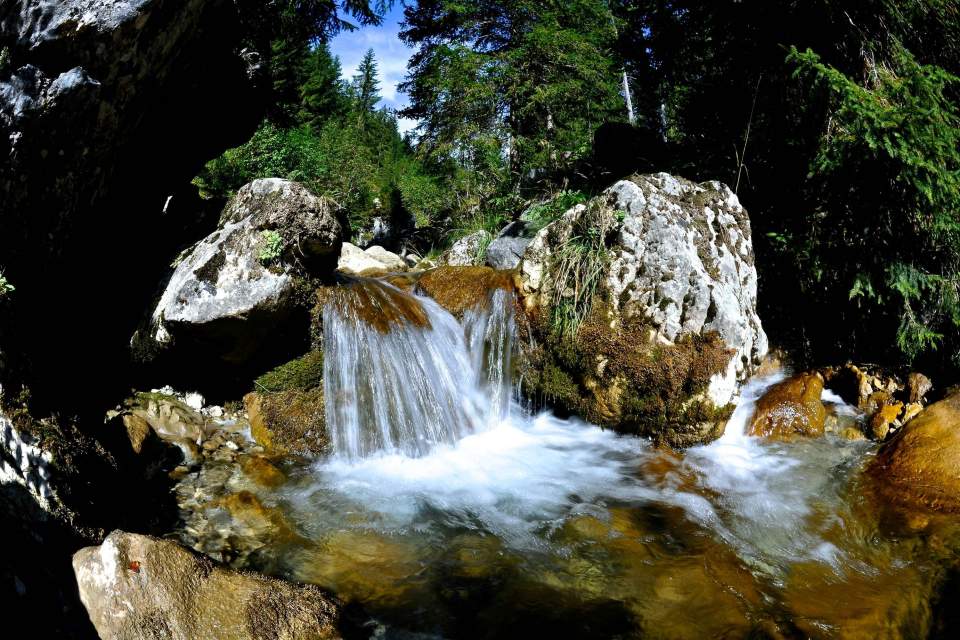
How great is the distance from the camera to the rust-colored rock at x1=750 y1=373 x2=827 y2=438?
634cm

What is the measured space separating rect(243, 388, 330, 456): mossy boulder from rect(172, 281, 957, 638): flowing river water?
0.18 meters

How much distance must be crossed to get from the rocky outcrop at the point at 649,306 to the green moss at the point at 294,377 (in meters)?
2.66

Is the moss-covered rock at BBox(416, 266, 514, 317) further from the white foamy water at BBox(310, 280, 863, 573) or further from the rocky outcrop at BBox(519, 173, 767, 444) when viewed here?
the rocky outcrop at BBox(519, 173, 767, 444)

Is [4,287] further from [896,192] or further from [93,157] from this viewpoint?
[896,192]

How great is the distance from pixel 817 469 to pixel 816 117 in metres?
4.55

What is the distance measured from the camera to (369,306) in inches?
251

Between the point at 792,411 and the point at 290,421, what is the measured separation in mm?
6109

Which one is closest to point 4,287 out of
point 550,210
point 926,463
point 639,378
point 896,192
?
point 639,378

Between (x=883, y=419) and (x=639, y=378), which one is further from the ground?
(x=639, y=378)

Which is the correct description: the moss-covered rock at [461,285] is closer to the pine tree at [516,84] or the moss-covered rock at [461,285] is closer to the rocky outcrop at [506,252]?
the rocky outcrop at [506,252]

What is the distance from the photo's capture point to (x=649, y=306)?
582 centimetres

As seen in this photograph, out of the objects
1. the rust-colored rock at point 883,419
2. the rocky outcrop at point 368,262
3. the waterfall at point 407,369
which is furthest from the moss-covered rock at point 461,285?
the rocky outcrop at point 368,262

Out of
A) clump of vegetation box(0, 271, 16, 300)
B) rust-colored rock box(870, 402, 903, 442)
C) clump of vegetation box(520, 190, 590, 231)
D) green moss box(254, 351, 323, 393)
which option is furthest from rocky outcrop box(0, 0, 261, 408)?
rust-colored rock box(870, 402, 903, 442)

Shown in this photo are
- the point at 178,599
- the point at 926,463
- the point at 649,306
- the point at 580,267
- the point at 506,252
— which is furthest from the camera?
the point at 506,252
